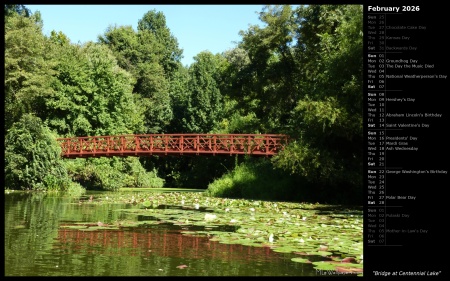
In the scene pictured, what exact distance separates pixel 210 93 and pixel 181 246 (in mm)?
43569

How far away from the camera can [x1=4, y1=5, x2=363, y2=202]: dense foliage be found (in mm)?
19750

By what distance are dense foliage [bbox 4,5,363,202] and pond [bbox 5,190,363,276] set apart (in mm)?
8619

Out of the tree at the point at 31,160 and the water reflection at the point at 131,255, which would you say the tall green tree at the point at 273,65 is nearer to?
the tree at the point at 31,160

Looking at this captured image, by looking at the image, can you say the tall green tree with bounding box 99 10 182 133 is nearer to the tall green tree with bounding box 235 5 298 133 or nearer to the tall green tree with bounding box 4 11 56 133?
the tall green tree with bounding box 235 5 298 133

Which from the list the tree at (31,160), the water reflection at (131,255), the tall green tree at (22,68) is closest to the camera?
the water reflection at (131,255)

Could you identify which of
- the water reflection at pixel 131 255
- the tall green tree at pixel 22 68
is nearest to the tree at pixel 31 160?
Result: the tall green tree at pixel 22 68

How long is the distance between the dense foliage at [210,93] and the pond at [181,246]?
339 inches

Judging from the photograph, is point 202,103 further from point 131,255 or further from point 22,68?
point 131,255

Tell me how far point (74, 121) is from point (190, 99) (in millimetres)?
15922

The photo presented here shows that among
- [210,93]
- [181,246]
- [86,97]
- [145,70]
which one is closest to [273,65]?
[86,97]

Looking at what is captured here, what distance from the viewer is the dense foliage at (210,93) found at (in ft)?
64.8

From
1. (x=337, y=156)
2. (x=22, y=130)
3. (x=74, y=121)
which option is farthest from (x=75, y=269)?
(x=74, y=121)

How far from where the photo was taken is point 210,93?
5075 centimetres

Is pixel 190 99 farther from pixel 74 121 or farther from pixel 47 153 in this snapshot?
pixel 47 153
